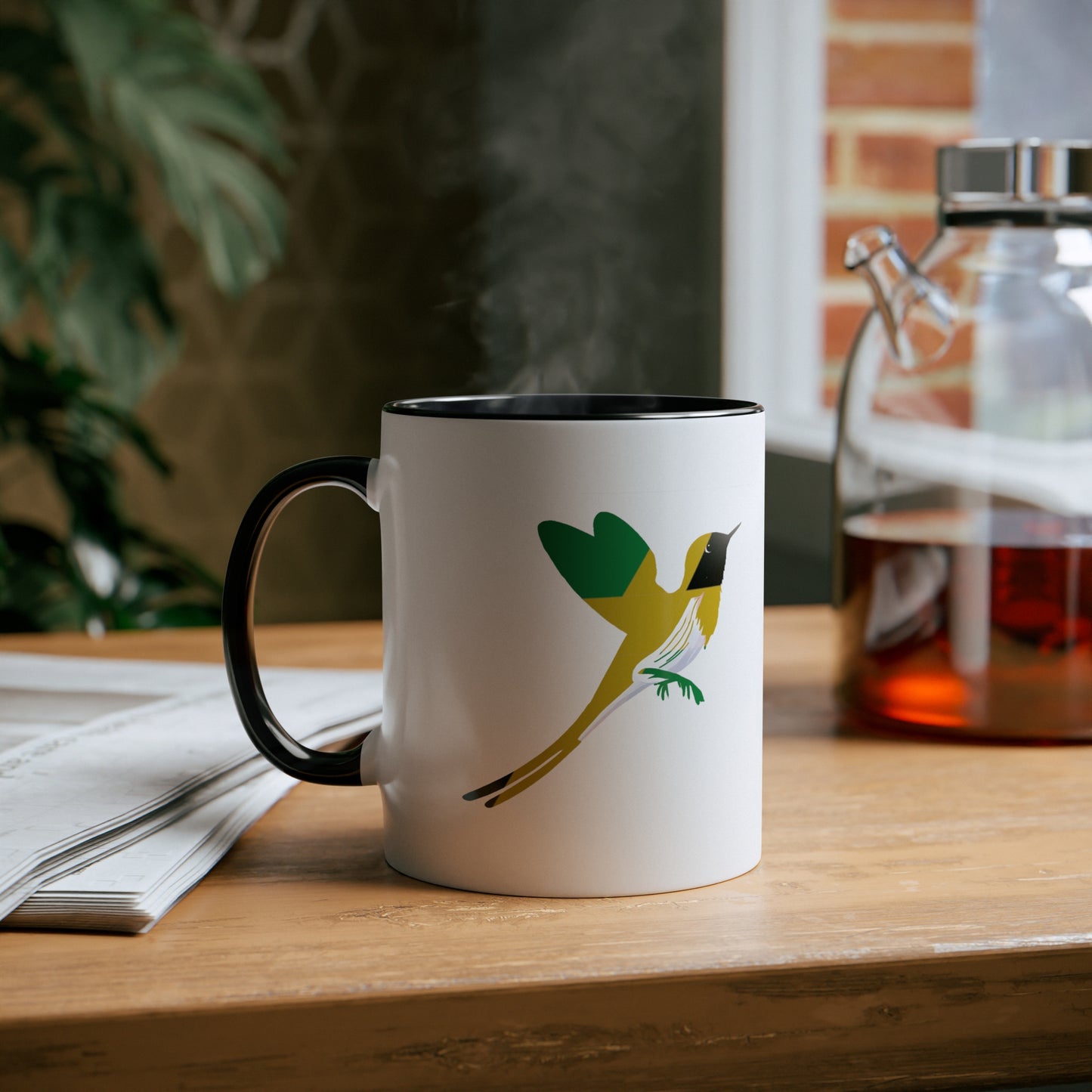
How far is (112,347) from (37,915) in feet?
3.77

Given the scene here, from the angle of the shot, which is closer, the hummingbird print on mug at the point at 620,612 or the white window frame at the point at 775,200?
the hummingbird print on mug at the point at 620,612

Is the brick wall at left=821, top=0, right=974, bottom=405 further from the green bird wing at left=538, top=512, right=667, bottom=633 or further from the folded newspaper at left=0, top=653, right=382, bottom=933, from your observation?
the green bird wing at left=538, top=512, right=667, bottom=633

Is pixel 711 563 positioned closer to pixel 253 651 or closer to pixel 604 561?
pixel 604 561

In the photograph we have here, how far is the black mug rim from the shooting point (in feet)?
1.31

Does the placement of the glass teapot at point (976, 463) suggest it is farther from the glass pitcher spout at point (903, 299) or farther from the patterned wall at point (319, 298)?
the patterned wall at point (319, 298)

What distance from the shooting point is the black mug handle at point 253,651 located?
45 centimetres

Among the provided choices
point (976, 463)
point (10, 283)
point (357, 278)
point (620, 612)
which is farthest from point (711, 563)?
point (357, 278)

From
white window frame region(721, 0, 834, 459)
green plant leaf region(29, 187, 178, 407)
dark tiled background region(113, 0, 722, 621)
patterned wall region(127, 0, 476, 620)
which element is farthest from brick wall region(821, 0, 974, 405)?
patterned wall region(127, 0, 476, 620)

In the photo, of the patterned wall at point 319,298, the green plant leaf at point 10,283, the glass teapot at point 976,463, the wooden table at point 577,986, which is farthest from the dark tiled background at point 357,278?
the wooden table at point 577,986

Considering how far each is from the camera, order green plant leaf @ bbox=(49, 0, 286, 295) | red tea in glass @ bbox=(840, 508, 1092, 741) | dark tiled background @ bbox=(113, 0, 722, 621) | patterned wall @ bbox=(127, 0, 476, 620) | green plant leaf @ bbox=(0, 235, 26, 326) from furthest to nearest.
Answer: patterned wall @ bbox=(127, 0, 476, 620)
dark tiled background @ bbox=(113, 0, 722, 621)
green plant leaf @ bbox=(49, 0, 286, 295)
green plant leaf @ bbox=(0, 235, 26, 326)
red tea in glass @ bbox=(840, 508, 1092, 741)

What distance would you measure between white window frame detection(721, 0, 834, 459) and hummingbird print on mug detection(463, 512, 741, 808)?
1224 mm

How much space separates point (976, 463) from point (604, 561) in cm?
31

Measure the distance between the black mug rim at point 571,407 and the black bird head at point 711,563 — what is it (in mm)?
38

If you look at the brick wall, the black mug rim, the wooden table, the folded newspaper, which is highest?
the brick wall
